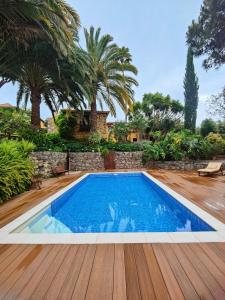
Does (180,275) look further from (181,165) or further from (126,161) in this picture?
(126,161)

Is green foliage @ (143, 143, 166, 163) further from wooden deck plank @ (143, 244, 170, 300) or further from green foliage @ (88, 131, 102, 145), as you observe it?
wooden deck plank @ (143, 244, 170, 300)

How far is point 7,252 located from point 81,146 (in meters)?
13.5

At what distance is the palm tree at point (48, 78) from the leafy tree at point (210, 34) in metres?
5.60

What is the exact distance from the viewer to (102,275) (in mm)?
2410

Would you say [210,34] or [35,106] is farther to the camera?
[35,106]

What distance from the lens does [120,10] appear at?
13406 millimetres

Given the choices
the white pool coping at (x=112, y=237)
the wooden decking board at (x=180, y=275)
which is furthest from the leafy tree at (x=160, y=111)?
the wooden decking board at (x=180, y=275)

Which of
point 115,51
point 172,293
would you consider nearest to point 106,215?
point 172,293

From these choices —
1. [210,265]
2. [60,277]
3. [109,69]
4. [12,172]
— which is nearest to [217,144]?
[109,69]

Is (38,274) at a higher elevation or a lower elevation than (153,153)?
lower

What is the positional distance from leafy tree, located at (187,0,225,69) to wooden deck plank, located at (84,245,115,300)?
8.58 metres

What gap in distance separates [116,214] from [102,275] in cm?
297

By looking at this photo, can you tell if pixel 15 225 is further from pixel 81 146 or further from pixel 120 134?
pixel 120 134

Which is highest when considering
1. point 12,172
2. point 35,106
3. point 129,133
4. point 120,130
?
point 35,106
